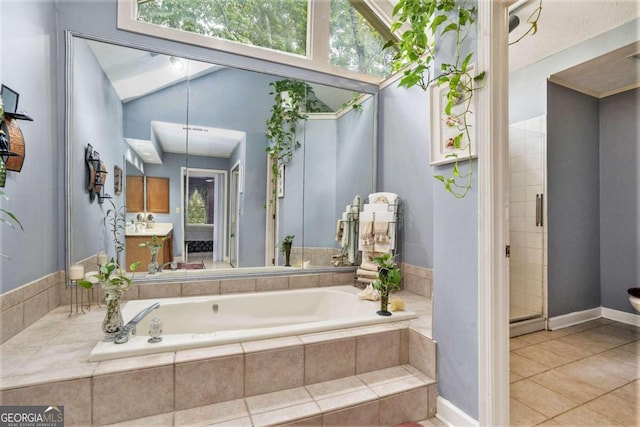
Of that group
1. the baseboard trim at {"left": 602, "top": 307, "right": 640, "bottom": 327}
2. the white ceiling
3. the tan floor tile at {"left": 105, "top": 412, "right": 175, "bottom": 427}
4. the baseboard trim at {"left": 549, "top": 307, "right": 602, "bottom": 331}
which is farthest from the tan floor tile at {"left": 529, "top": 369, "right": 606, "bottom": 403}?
the white ceiling

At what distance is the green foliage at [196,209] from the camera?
101 inches

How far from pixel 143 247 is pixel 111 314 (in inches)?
35.0

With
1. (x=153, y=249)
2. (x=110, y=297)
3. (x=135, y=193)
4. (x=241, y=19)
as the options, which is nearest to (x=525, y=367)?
(x=110, y=297)

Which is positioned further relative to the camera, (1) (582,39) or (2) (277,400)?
(1) (582,39)

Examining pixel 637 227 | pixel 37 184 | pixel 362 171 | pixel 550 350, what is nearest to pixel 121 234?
pixel 37 184

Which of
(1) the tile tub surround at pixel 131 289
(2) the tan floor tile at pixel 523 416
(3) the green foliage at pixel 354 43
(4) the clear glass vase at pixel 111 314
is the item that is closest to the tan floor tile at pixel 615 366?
(2) the tan floor tile at pixel 523 416

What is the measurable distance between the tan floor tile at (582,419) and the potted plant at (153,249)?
9.07ft

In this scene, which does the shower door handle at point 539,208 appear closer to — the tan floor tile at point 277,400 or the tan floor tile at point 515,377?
the tan floor tile at point 515,377

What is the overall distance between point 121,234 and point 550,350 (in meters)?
3.50

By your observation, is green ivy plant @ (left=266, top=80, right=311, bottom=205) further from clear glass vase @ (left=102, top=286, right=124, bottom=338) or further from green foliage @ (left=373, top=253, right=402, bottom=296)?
clear glass vase @ (left=102, top=286, right=124, bottom=338)

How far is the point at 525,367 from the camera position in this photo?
2.13 meters

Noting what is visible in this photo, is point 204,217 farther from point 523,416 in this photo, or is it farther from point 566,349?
point 566,349

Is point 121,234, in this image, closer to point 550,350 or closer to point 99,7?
point 99,7

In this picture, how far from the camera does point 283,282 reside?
276cm
